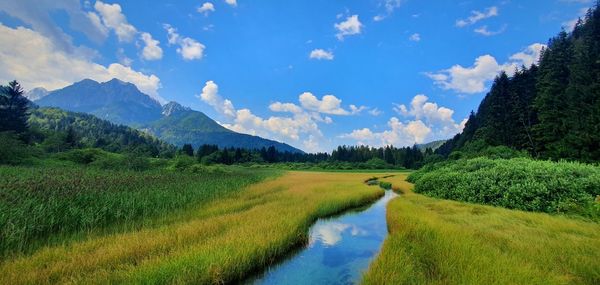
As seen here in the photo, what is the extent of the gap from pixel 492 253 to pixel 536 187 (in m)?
12.1

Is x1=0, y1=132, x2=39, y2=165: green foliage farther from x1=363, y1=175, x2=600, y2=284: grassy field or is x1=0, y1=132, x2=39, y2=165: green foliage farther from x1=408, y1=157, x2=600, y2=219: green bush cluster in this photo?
x1=408, y1=157, x2=600, y2=219: green bush cluster

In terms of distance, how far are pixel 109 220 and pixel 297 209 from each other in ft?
32.1

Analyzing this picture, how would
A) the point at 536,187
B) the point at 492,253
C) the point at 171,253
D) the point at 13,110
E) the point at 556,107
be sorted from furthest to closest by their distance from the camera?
the point at 13,110 < the point at 556,107 < the point at 536,187 < the point at 492,253 < the point at 171,253

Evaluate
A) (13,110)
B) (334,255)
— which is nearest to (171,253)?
(334,255)

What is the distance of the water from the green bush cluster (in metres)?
8.88

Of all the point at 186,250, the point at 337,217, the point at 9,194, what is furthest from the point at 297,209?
the point at 9,194

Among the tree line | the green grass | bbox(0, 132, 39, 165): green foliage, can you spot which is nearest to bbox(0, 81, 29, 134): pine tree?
bbox(0, 132, 39, 165): green foliage

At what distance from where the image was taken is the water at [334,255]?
9.77 metres

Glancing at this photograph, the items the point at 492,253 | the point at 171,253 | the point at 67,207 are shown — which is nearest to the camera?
the point at 171,253

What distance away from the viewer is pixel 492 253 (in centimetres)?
948

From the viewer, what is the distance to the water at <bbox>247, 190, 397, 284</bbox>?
385 inches

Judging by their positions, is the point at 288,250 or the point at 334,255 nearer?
the point at 334,255

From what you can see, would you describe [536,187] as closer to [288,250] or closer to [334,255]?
[334,255]

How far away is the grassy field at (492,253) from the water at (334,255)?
1.19 meters
